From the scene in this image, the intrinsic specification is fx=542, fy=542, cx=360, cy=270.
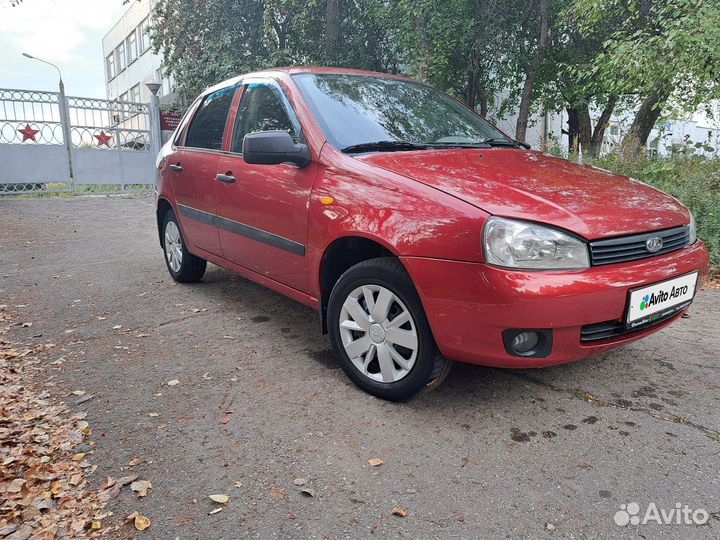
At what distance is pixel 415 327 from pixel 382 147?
3.52ft

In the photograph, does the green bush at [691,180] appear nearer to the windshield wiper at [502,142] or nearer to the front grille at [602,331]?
the windshield wiper at [502,142]

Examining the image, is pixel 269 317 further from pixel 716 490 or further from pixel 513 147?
pixel 716 490

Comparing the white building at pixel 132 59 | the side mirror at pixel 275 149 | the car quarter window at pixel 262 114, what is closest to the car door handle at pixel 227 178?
the car quarter window at pixel 262 114

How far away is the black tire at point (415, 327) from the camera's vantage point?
2.49 m

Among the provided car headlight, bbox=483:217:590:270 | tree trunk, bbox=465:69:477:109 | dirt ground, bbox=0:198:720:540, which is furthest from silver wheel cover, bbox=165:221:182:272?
tree trunk, bbox=465:69:477:109

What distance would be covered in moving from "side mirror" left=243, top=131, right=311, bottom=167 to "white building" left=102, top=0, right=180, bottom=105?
2521 cm

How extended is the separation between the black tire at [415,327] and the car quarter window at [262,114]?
0.97 meters

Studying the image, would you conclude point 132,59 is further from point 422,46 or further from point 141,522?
point 141,522

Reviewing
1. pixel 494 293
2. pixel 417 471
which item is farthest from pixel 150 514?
pixel 494 293

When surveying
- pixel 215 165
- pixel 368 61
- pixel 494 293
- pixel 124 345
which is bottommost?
pixel 124 345

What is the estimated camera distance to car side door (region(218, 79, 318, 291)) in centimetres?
312

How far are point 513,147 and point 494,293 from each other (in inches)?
70.1

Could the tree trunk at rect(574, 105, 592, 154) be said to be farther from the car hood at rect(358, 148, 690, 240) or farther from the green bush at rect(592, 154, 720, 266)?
the car hood at rect(358, 148, 690, 240)

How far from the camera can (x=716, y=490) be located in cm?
205
